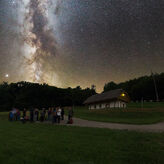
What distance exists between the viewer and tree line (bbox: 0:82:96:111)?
281 feet

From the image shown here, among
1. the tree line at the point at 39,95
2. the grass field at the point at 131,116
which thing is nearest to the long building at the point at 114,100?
the grass field at the point at 131,116

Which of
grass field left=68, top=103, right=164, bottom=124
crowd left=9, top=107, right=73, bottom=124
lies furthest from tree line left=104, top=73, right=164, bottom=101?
crowd left=9, top=107, right=73, bottom=124

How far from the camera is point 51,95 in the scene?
95312mm

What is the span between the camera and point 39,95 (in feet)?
303

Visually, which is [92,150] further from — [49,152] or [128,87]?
[128,87]

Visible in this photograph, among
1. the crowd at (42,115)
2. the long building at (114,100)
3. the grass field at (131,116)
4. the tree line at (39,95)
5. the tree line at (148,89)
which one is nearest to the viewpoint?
the crowd at (42,115)

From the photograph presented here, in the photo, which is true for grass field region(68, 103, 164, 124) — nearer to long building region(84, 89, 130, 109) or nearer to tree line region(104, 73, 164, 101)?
long building region(84, 89, 130, 109)

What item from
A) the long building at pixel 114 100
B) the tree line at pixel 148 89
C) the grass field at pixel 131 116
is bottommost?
the grass field at pixel 131 116

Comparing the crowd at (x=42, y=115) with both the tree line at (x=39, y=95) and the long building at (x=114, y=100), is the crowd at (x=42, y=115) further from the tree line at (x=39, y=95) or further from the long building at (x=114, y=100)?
the tree line at (x=39, y=95)

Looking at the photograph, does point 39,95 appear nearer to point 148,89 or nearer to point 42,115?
point 148,89

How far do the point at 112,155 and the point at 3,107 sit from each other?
81.9 meters

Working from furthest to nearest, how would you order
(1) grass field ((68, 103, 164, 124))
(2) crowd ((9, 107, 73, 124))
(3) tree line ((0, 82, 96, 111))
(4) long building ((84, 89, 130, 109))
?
(3) tree line ((0, 82, 96, 111)) → (4) long building ((84, 89, 130, 109)) → (1) grass field ((68, 103, 164, 124)) → (2) crowd ((9, 107, 73, 124))

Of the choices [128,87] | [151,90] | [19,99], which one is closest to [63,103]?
[19,99]

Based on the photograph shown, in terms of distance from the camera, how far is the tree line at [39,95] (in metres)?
85.6
